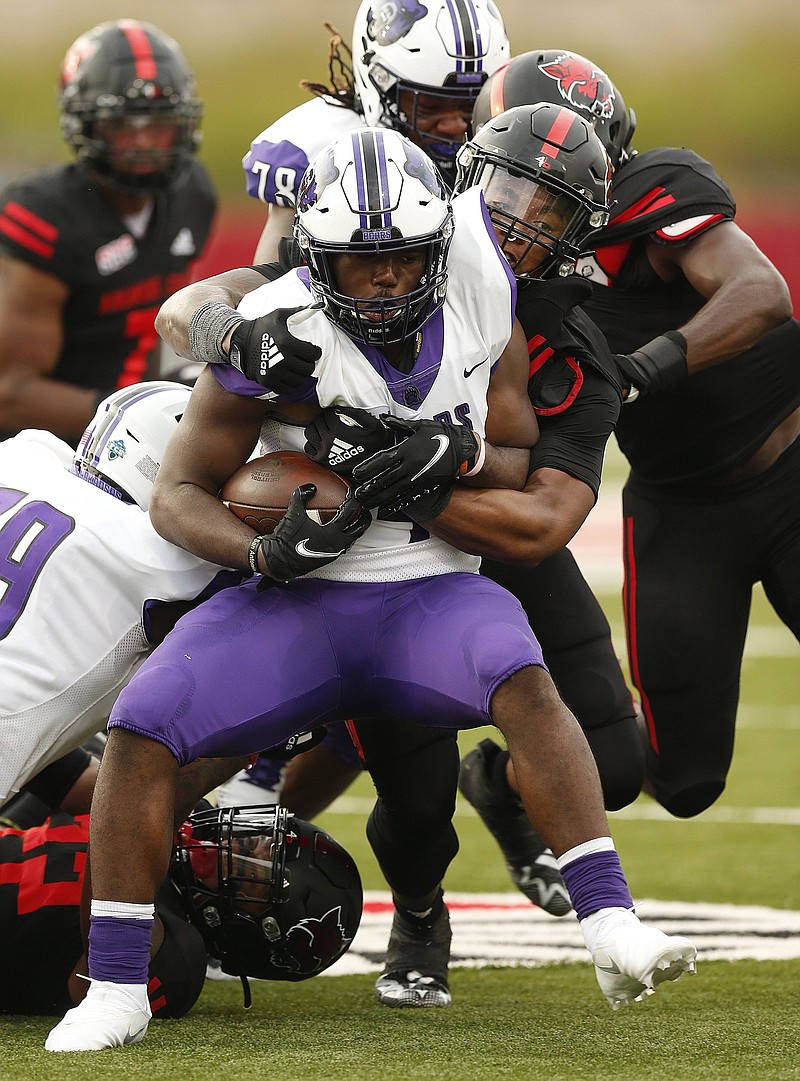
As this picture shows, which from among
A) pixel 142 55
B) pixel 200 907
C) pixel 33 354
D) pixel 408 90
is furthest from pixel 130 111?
pixel 200 907

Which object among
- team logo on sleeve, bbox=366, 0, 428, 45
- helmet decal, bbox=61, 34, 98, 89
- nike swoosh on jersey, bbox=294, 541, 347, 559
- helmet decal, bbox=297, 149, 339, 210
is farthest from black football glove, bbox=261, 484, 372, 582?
helmet decal, bbox=61, 34, 98, 89

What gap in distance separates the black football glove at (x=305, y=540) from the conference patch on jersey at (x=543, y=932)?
1279mm

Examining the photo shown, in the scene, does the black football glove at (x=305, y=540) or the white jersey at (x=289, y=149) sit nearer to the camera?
the black football glove at (x=305, y=540)

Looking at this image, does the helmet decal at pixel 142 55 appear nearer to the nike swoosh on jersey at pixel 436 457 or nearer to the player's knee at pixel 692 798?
the player's knee at pixel 692 798

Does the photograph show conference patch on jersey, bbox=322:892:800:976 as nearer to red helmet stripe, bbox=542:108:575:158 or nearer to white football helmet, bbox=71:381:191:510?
white football helmet, bbox=71:381:191:510

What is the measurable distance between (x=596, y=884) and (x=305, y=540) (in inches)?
28.9

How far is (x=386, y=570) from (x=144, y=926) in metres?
0.73

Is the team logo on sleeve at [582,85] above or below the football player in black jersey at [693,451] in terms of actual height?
above

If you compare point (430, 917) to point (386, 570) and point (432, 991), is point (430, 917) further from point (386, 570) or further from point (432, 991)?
point (386, 570)

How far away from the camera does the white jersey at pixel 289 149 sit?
144 inches

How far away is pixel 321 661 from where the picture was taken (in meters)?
2.80

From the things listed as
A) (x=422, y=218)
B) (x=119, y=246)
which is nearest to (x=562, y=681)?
(x=422, y=218)

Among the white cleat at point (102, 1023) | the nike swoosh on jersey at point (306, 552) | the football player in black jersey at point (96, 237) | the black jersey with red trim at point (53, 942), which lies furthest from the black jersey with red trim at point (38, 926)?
the football player in black jersey at point (96, 237)

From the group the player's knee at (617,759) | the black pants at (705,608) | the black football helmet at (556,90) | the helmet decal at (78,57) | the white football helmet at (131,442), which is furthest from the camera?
the helmet decal at (78,57)
